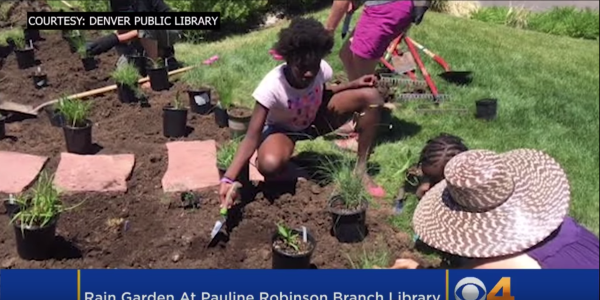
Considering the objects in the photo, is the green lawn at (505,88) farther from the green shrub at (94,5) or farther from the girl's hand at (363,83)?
the green shrub at (94,5)

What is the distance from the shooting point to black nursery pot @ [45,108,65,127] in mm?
4004

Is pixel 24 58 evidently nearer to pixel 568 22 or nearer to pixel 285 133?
pixel 285 133

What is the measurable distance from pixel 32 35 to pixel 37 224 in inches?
125

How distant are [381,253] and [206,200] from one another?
0.85 m

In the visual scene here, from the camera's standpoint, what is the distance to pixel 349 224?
293 cm

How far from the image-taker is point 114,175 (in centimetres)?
342

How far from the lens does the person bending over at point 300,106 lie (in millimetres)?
2992

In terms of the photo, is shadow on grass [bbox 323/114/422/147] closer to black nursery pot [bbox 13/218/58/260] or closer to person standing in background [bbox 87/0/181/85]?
black nursery pot [bbox 13/218/58/260]

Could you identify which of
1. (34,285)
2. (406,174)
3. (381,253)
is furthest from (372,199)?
(34,285)

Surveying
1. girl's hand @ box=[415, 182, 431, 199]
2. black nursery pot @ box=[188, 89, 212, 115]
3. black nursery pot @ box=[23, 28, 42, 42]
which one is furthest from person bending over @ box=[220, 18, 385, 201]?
black nursery pot @ box=[23, 28, 42, 42]

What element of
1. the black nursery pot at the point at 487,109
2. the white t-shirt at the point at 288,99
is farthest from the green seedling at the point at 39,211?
the black nursery pot at the point at 487,109

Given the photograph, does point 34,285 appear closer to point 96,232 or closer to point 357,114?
point 96,232

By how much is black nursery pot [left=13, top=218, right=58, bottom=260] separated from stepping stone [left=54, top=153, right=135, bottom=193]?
493 mm

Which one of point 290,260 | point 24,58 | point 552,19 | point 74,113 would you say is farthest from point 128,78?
point 552,19
